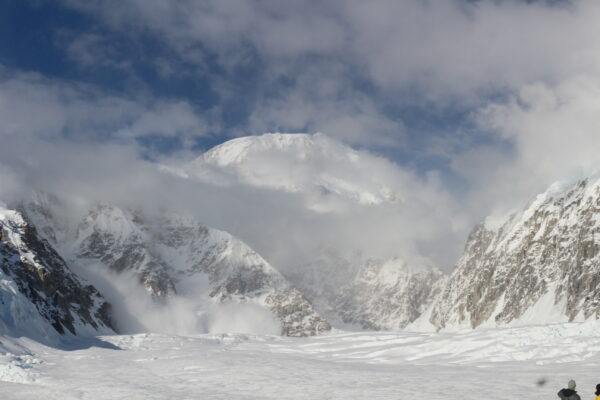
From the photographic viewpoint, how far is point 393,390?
41969 millimetres

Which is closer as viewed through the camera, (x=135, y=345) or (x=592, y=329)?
(x=592, y=329)

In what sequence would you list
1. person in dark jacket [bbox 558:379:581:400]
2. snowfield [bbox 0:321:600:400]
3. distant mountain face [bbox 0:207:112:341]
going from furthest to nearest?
distant mountain face [bbox 0:207:112:341], snowfield [bbox 0:321:600:400], person in dark jacket [bbox 558:379:581:400]

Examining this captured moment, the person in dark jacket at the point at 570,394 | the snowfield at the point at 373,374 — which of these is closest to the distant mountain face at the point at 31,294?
the snowfield at the point at 373,374

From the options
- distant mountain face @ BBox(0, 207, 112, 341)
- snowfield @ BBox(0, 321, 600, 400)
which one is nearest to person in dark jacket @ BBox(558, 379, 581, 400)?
snowfield @ BBox(0, 321, 600, 400)

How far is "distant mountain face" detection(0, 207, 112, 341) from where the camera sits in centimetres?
10812

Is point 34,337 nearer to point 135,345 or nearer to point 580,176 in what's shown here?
point 135,345

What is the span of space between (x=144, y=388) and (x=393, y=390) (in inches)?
782

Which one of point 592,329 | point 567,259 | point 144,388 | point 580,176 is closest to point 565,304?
point 567,259

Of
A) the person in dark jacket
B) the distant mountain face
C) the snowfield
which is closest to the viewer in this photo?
the person in dark jacket

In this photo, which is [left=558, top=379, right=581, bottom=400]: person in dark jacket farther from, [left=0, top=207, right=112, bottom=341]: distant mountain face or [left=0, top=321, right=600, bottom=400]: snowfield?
[left=0, top=207, right=112, bottom=341]: distant mountain face

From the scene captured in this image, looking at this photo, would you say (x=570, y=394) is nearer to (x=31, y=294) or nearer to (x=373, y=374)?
(x=373, y=374)

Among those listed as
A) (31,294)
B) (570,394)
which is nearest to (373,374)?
(570,394)

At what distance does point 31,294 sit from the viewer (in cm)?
15675

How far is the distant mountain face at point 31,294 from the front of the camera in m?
108
